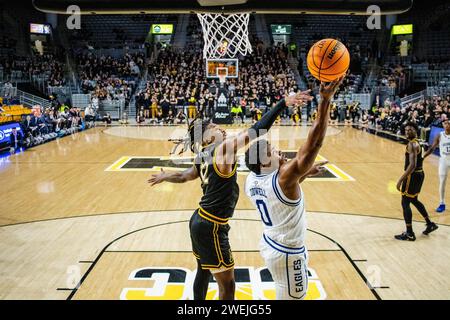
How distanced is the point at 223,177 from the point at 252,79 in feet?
76.1

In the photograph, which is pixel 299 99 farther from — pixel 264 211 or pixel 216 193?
pixel 216 193

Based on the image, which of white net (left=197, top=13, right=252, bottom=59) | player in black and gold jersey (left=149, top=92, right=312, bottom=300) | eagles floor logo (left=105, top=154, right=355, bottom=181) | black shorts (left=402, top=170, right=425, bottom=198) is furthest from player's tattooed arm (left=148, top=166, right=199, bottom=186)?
white net (left=197, top=13, right=252, bottom=59)

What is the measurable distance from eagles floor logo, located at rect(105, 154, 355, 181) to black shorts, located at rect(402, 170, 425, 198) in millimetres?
3903

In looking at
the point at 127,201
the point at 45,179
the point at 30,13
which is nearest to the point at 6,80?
the point at 30,13

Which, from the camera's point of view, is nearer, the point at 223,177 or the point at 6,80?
the point at 223,177

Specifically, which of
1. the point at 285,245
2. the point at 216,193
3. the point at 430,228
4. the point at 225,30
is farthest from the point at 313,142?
the point at 225,30

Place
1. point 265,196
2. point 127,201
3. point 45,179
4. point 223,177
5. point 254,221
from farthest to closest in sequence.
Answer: point 45,179 < point 127,201 < point 254,221 < point 223,177 < point 265,196

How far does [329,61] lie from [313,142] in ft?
2.58

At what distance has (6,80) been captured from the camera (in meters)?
24.5

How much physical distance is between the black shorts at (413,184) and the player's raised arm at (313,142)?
12.3ft

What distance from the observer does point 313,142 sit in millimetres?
2672
